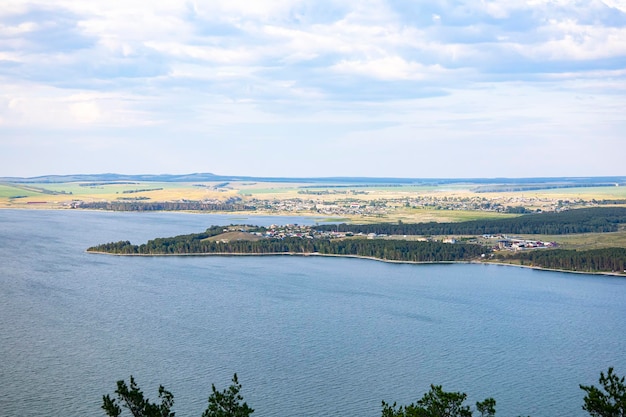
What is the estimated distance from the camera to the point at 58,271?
32.7 metres

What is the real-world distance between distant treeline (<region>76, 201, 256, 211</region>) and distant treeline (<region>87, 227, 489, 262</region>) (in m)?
34.0

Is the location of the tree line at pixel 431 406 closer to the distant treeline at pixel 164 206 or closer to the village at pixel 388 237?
the village at pixel 388 237

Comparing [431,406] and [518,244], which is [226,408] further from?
[518,244]

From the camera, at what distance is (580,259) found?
36531 mm

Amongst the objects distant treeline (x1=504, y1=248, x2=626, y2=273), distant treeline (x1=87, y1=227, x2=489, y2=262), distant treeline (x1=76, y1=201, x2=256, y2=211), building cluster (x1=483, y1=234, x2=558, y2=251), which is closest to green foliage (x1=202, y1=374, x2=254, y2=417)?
distant treeline (x1=504, y1=248, x2=626, y2=273)

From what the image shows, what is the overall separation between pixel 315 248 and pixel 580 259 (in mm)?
14308

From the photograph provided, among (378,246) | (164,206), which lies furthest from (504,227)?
(164,206)

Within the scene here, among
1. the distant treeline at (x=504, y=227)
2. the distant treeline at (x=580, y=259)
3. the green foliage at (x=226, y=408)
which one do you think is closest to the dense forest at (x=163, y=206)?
the distant treeline at (x=504, y=227)

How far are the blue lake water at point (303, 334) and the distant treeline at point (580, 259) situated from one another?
1462 millimetres

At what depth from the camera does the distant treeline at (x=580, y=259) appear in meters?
35.7

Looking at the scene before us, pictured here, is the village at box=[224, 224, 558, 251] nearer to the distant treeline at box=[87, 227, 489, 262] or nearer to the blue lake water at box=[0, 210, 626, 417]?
the distant treeline at box=[87, 227, 489, 262]

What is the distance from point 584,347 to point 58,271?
2197 cm

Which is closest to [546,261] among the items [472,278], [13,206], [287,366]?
[472,278]

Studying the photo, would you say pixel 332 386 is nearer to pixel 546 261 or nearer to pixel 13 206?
pixel 546 261
